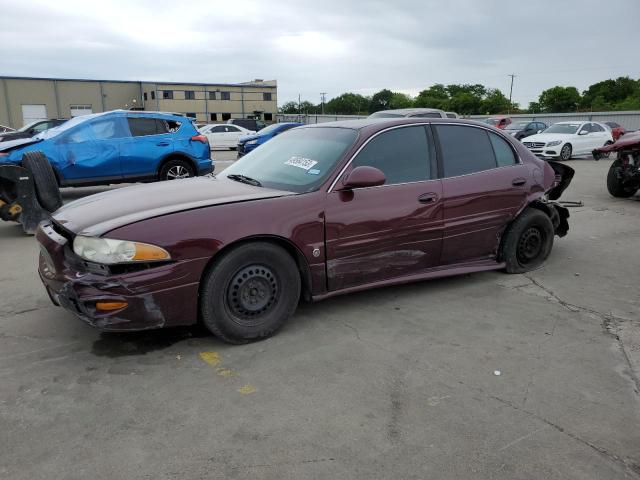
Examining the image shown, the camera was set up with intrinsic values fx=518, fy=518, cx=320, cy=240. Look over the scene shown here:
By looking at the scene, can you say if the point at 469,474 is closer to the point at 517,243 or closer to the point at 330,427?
the point at 330,427

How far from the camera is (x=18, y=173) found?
6.38 m

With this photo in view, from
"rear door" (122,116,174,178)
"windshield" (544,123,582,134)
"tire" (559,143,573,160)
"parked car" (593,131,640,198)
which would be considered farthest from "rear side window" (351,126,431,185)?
"windshield" (544,123,582,134)

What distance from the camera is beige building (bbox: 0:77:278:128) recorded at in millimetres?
50594

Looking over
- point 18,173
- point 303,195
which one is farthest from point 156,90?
point 303,195

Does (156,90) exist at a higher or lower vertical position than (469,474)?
higher

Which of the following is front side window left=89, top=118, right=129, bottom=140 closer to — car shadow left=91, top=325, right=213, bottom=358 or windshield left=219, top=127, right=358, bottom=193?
windshield left=219, top=127, right=358, bottom=193

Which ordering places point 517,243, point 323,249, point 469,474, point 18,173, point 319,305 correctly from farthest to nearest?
point 18,173, point 517,243, point 319,305, point 323,249, point 469,474

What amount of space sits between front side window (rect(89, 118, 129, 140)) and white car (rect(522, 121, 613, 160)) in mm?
13342

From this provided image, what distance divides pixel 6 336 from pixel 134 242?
1.44 m

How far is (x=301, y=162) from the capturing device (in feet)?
13.9

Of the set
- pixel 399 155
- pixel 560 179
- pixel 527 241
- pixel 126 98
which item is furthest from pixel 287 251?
pixel 126 98

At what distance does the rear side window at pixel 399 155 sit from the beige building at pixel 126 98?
171ft

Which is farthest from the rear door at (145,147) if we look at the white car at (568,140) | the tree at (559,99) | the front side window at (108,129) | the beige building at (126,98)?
the tree at (559,99)

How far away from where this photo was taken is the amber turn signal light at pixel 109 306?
314cm
